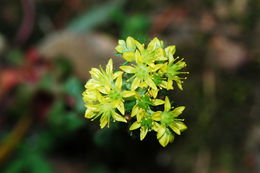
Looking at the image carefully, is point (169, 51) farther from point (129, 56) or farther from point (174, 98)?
point (174, 98)

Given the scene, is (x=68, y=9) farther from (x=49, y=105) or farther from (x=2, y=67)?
(x=49, y=105)

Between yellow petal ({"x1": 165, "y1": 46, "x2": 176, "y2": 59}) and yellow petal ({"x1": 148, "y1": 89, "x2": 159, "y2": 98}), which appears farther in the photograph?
yellow petal ({"x1": 165, "y1": 46, "x2": 176, "y2": 59})

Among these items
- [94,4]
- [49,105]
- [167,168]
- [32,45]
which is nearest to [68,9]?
[94,4]

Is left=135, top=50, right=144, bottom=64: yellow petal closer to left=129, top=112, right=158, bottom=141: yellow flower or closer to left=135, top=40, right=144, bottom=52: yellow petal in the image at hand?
left=135, top=40, right=144, bottom=52: yellow petal

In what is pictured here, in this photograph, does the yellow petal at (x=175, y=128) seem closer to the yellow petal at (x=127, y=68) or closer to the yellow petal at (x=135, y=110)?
the yellow petal at (x=135, y=110)

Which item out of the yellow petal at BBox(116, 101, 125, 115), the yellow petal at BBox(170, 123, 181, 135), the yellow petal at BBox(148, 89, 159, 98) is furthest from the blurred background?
the yellow petal at BBox(148, 89, 159, 98)

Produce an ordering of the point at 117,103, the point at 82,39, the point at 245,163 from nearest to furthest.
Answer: the point at 117,103, the point at 245,163, the point at 82,39
